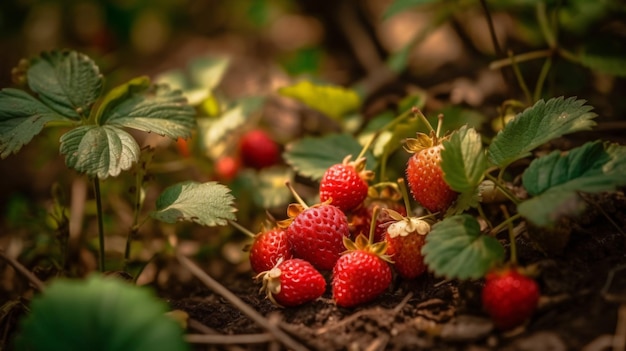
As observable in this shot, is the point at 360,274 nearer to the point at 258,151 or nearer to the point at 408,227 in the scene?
the point at 408,227

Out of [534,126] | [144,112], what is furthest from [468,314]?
[144,112]

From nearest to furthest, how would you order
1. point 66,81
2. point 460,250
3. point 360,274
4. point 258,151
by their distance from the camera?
point 460,250
point 360,274
point 66,81
point 258,151

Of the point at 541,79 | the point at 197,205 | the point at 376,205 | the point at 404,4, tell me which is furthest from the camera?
the point at 404,4

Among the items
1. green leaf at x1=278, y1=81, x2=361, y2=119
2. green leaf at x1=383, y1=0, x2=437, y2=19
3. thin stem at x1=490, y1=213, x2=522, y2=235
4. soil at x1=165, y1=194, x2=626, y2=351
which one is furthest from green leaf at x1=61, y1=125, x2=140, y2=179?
green leaf at x1=383, y1=0, x2=437, y2=19

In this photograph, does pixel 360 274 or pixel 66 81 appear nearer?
pixel 360 274

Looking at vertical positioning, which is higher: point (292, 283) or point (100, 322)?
point (100, 322)

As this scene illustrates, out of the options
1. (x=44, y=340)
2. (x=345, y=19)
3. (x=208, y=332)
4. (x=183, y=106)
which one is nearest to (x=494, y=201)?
(x=208, y=332)

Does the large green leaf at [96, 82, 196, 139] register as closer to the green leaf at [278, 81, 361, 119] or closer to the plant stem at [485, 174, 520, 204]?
the green leaf at [278, 81, 361, 119]

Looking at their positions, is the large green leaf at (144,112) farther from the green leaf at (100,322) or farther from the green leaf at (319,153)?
the green leaf at (100,322)
